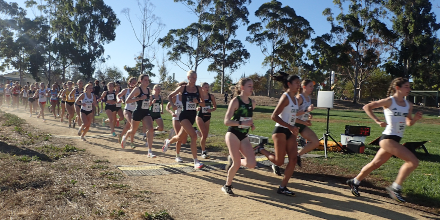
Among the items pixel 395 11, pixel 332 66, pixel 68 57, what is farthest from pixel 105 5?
pixel 395 11

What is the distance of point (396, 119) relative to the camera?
189 inches

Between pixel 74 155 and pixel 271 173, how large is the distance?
489 centimetres

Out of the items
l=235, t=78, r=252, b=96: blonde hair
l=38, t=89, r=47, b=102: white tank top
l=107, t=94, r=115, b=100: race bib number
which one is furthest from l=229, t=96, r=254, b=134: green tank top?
l=38, t=89, r=47, b=102: white tank top

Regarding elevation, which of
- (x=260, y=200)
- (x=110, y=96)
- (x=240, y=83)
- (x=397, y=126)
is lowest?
(x=260, y=200)

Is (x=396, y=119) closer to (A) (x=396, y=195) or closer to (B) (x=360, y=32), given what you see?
(A) (x=396, y=195)

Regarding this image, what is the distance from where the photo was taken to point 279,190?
5184 mm

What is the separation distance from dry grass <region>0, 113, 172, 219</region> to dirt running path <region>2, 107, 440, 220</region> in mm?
415

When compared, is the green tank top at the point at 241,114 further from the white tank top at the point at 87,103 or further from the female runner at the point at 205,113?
the white tank top at the point at 87,103

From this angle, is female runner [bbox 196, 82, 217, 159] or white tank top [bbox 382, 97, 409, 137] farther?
female runner [bbox 196, 82, 217, 159]

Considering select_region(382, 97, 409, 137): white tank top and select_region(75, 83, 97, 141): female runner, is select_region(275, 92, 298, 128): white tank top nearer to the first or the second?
select_region(382, 97, 409, 137): white tank top

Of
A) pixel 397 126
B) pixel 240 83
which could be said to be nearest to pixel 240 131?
pixel 240 83

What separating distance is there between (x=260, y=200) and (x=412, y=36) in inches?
1610

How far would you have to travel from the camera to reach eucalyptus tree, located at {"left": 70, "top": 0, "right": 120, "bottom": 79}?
40.2 meters

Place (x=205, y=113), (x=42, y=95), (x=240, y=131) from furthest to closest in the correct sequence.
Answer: (x=42, y=95)
(x=205, y=113)
(x=240, y=131)
